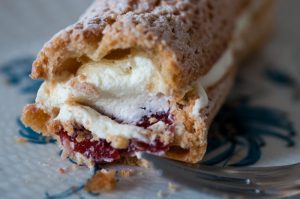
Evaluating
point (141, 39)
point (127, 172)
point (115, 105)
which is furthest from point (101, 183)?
point (141, 39)

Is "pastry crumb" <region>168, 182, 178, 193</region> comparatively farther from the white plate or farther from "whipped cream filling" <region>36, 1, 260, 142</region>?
"whipped cream filling" <region>36, 1, 260, 142</region>

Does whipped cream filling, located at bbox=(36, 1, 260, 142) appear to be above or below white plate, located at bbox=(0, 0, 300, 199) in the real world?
above

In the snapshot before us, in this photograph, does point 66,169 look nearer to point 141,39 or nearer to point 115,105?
point 115,105

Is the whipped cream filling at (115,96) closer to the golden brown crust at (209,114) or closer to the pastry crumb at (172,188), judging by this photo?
the golden brown crust at (209,114)

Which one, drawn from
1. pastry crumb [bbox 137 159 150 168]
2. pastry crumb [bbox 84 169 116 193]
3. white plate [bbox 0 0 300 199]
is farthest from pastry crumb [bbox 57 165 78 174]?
pastry crumb [bbox 137 159 150 168]

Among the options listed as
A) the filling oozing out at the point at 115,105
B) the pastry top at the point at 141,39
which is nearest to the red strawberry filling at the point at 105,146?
the filling oozing out at the point at 115,105

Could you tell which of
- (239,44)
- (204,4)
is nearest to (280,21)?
(239,44)

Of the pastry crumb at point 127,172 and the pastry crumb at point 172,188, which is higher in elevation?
the pastry crumb at point 127,172
